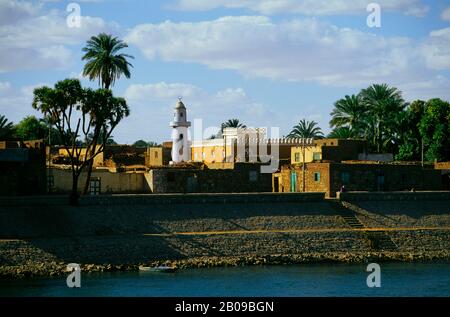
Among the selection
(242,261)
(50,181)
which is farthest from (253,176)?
(242,261)

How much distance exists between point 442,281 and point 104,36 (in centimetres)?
3871

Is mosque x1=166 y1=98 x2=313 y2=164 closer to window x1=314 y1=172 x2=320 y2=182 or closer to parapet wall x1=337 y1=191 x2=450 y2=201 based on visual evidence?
window x1=314 y1=172 x2=320 y2=182

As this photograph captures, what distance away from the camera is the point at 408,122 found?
92000 millimetres

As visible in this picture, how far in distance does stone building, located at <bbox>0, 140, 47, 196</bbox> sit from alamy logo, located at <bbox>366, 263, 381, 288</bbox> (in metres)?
24.2

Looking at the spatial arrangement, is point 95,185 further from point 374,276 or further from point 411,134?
point 411,134

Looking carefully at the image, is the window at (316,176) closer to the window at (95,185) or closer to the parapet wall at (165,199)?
the parapet wall at (165,199)

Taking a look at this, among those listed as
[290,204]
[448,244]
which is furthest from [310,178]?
[448,244]

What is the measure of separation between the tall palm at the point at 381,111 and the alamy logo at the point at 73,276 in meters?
52.3

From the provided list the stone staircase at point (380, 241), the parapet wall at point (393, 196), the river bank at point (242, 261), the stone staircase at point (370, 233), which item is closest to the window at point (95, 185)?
the river bank at point (242, 261)

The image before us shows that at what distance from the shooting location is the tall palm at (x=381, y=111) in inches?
3765

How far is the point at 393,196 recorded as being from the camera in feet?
205

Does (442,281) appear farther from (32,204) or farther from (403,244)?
(32,204)
